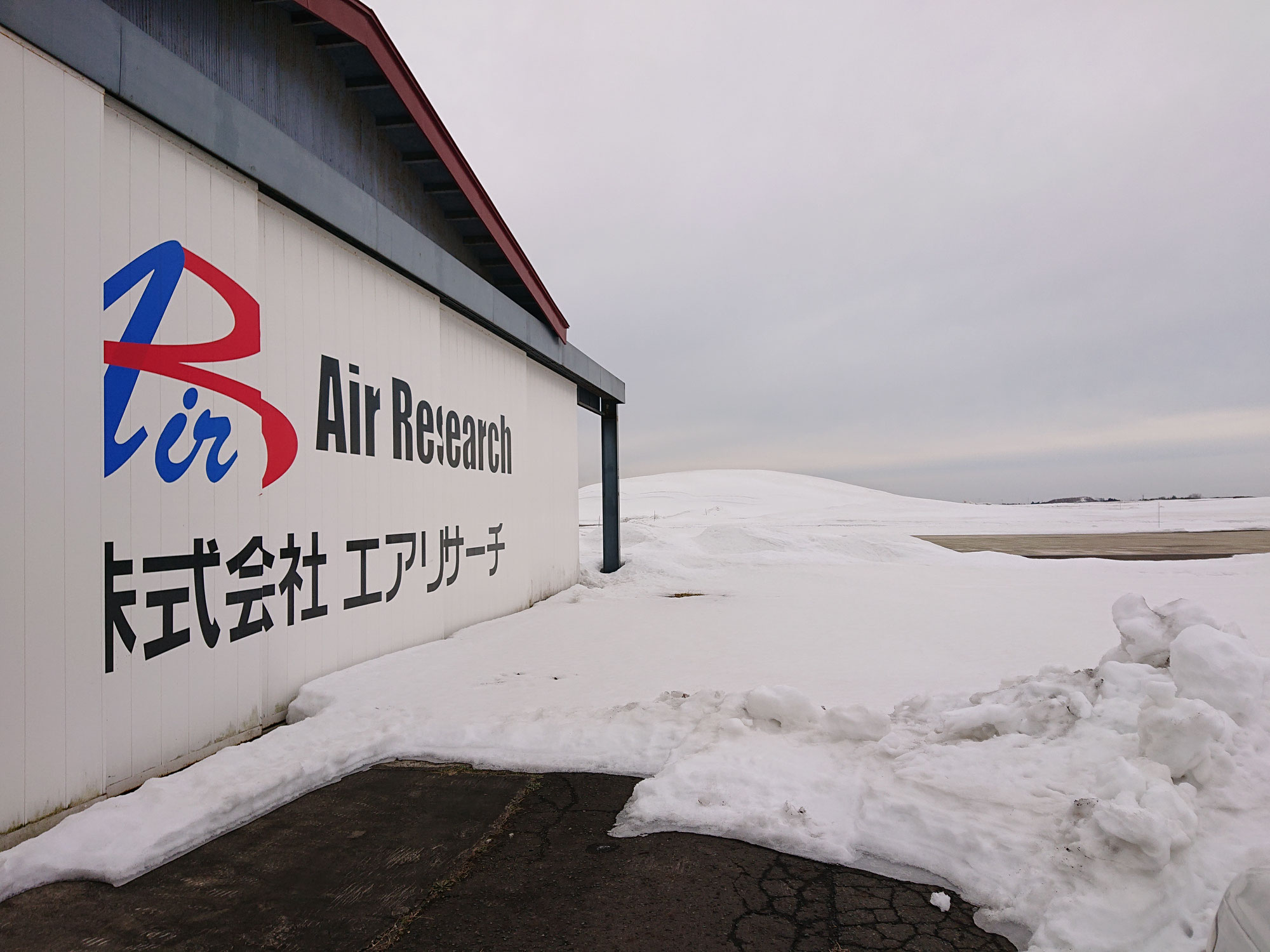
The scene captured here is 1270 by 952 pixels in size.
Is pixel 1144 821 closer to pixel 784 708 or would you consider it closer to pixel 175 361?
pixel 784 708

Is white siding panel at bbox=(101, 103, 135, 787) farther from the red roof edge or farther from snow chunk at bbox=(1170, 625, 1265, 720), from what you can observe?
snow chunk at bbox=(1170, 625, 1265, 720)

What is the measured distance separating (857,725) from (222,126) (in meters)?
5.46

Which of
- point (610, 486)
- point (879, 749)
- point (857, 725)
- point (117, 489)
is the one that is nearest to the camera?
point (117, 489)

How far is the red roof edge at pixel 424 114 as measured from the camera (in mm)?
5973

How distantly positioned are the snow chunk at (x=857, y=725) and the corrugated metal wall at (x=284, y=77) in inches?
235

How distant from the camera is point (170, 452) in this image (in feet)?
13.5

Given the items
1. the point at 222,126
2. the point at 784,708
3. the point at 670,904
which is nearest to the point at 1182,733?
the point at 784,708

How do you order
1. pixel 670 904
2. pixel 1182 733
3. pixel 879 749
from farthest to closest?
pixel 879 749 → pixel 1182 733 → pixel 670 904

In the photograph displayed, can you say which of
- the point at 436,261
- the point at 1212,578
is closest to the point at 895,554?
the point at 1212,578

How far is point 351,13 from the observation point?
19.9ft

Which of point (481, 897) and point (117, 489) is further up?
point (117, 489)

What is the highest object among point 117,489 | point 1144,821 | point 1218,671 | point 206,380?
point 206,380

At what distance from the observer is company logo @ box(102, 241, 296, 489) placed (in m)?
3.79

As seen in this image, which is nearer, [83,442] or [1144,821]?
[1144,821]
